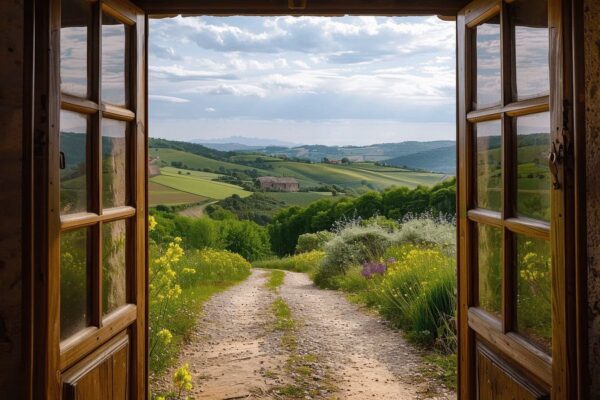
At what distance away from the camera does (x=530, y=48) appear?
2.13 metres

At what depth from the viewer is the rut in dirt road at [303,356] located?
472 cm

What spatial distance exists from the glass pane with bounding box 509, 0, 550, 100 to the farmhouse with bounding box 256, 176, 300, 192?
696 inches

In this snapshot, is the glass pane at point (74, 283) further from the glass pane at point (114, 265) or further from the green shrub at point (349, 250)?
the green shrub at point (349, 250)

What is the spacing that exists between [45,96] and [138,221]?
0.98m

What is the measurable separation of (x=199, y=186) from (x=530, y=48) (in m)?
16.6

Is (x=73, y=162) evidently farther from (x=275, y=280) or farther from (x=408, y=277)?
(x=275, y=280)

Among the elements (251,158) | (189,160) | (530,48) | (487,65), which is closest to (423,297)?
(487,65)

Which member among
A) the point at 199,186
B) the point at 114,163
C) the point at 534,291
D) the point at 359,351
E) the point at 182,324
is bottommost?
the point at 359,351

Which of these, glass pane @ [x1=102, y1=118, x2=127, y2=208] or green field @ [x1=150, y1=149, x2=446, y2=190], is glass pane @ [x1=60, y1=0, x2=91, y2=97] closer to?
glass pane @ [x1=102, y1=118, x2=127, y2=208]

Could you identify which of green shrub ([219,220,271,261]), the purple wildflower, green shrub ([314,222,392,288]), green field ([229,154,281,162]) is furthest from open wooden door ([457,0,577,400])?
green field ([229,154,281,162])

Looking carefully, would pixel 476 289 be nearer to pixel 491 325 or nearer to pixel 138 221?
pixel 491 325

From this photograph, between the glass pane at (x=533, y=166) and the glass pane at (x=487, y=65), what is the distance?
0.78 feet

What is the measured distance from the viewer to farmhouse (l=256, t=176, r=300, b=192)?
20.1 m

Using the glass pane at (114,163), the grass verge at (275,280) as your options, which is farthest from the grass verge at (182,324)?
the glass pane at (114,163)
